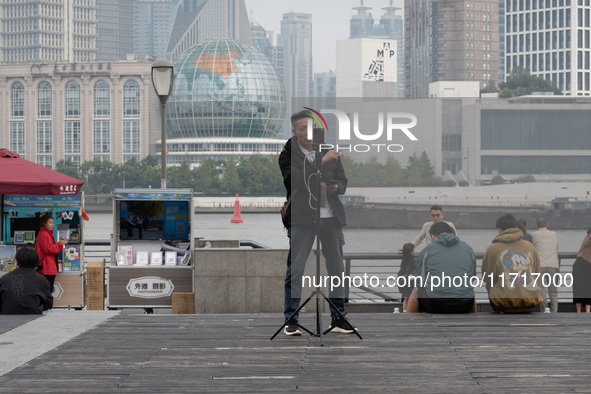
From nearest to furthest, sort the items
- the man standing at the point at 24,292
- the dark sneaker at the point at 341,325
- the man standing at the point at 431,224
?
1. the dark sneaker at the point at 341,325
2. the man standing at the point at 431,224
3. the man standing at the point at 24,292

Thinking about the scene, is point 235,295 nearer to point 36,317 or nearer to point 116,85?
point 36,317

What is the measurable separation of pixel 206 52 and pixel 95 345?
155m

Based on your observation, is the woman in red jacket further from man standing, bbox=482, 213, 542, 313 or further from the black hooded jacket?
man standing, bbox=482, 213, 542, 313

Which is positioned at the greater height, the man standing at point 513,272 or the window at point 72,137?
the window at point 72,137

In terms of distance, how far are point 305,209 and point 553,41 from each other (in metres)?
191

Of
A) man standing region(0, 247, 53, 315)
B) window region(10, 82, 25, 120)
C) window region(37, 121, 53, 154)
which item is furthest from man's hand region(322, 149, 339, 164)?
window region(10, 82, 25, 120)

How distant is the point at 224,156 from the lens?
509 feet

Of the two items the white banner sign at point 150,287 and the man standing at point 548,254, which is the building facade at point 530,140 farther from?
the white banner sign at point 150,287

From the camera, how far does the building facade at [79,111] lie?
15562 cm

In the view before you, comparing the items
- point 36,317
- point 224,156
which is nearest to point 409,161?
point 36,317

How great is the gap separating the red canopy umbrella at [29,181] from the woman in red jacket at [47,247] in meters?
0.42

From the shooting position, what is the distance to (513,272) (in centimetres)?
1022

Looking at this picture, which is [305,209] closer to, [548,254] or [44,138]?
[548,254]

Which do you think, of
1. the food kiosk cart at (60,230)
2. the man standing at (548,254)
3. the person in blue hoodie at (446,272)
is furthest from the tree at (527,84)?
the person in blue hoodie at (446,272)
